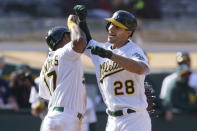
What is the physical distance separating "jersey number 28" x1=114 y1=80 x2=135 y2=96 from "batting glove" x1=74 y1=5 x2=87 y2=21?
791 mm

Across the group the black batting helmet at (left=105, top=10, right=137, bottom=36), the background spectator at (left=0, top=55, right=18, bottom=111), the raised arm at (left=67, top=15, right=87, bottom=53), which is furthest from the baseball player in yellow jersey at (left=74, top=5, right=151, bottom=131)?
the background spectator at (left=0, top=55, right=18, bottom=111)

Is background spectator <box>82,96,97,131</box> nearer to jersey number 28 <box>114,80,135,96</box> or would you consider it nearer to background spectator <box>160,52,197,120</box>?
background spectator <box>160,52,197,120</box>

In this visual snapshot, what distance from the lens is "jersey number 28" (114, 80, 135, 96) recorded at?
17.6ft

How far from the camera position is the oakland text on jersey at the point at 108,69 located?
5.41 m

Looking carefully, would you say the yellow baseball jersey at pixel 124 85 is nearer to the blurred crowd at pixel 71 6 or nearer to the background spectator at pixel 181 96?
the background spectator at pixel 181 96

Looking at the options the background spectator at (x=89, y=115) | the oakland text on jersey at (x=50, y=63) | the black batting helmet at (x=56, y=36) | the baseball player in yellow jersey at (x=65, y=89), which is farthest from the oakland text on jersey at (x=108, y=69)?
the background spectator at (x=89, y=115)

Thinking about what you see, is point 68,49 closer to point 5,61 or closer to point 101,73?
point 101,73

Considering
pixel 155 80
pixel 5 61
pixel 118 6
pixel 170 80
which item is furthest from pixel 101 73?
pixel 118 6

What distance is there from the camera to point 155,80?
31.9 feet

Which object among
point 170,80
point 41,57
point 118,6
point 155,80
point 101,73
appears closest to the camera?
point 101,73

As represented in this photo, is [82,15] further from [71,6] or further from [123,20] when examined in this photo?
[71,6]

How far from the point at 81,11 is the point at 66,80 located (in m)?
0.72

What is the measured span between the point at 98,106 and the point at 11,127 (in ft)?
4.97

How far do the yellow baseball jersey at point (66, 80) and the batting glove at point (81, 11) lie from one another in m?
0.37
